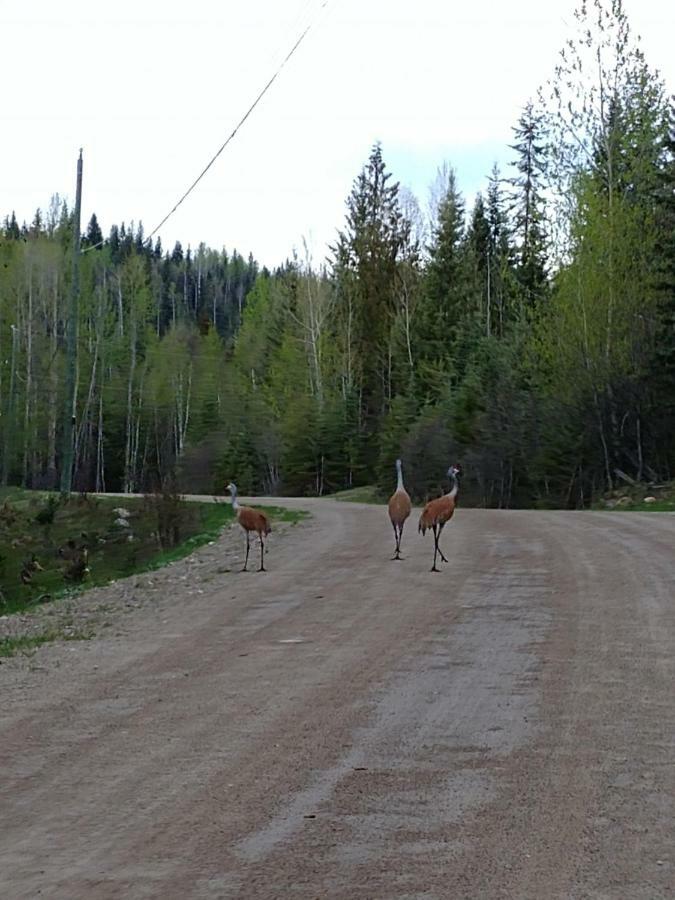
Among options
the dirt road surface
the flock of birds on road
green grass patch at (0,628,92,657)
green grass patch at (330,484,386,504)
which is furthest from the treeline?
the dirt road surface

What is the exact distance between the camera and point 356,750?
675 centimetres

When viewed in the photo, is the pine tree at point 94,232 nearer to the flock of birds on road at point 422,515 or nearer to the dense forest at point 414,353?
the dense forest at point 414,353

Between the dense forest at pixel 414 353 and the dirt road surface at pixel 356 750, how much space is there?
20425 millimetres

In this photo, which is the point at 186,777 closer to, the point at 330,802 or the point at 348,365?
the point at 330,802

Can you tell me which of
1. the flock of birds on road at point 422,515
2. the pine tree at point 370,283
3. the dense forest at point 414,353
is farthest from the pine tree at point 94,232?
the flock of birds on road at point 422,515

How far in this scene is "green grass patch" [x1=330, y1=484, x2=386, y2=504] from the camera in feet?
149

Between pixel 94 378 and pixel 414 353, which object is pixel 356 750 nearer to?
pixel 414 353

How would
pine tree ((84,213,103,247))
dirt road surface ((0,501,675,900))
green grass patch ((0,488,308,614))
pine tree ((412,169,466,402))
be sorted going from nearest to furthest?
dirt road surface ((0,501,675,900)), green grass patch ((0,488,308,614)), pine tree ((412,169,466,402)), pine tree ((84,213,103,247))

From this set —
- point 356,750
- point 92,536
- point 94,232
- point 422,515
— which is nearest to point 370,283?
point 92,536

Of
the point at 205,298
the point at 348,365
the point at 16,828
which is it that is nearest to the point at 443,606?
the point at 16,828

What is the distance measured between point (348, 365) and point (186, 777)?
56077 millimetres

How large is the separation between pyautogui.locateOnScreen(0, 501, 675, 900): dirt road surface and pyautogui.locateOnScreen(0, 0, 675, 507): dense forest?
20.4m

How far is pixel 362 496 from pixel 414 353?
39.7ft

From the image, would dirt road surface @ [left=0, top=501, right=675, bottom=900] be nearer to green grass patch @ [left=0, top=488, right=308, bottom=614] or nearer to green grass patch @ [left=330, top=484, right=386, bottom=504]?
green grass patch @ [left=0, top=488, right=308, bottom=614]
